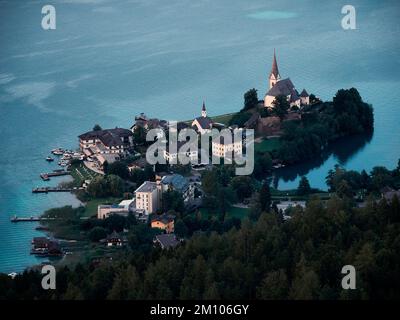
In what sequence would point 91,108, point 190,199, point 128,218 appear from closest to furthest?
point 128,218
point 190,199
point 91,108

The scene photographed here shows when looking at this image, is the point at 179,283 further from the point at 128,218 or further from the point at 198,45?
the point at 198,45

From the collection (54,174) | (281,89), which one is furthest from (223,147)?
(281,89)

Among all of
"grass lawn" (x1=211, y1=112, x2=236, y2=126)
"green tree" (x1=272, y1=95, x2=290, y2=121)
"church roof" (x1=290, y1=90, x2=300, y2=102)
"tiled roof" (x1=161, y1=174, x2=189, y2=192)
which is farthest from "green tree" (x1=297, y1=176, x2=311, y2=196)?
"church roof" (x1=290, y1=90, x2=300, y2=102)

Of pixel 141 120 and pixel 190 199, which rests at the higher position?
pixel 141 120

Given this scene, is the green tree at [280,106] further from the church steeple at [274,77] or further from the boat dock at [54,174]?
the boat dock at [54,174]

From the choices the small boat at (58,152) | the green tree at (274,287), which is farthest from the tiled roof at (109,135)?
the green tree at (274,287)
